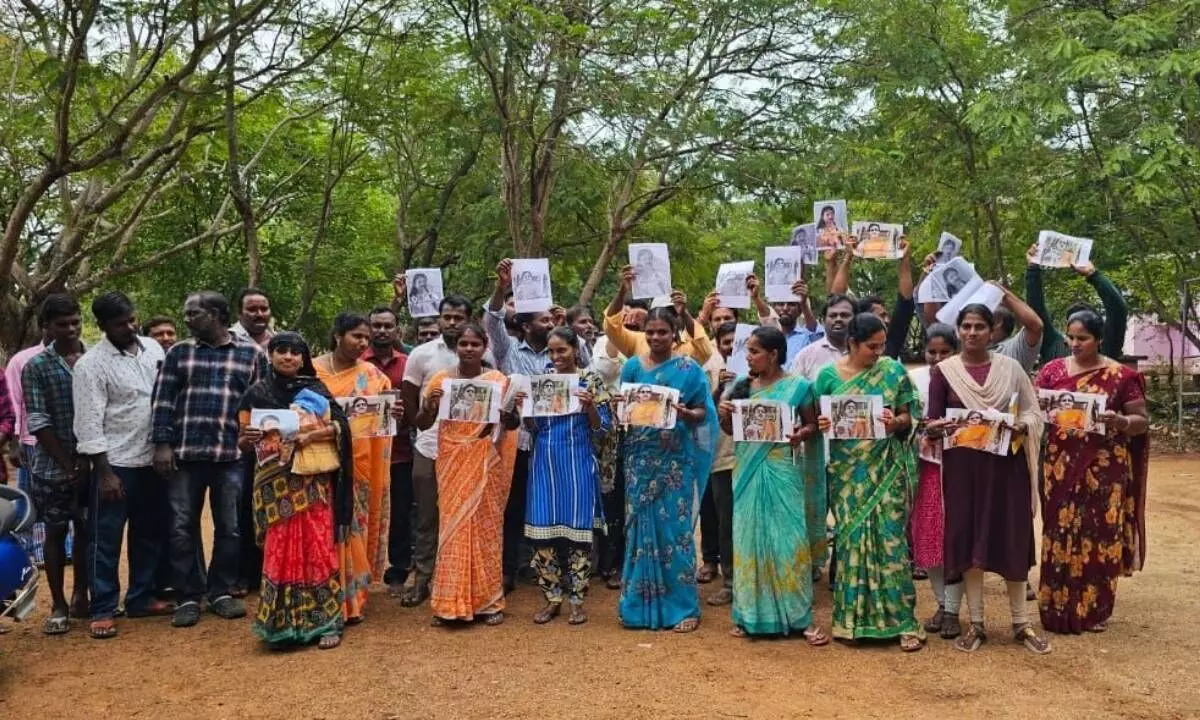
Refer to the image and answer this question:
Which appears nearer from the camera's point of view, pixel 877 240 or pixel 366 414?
pixel 366 414

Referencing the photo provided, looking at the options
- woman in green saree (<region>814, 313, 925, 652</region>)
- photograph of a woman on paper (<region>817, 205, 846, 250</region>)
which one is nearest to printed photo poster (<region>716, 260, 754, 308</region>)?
photograph of a woman on paper (<region>817, 205, 846, 250</region>)

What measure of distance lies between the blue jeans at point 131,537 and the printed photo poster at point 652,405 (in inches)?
115

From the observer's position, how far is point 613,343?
684 centimetres

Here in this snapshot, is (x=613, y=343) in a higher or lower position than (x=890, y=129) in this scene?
lower

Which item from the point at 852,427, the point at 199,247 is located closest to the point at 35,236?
the point at 199,247

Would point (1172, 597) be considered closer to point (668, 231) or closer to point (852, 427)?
point (852, 427)

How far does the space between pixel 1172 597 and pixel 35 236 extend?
1525 centimetres

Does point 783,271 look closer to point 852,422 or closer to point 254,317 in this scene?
point 852,422

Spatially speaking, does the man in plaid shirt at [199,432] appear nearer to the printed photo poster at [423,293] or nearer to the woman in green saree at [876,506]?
the printed photo poster at [423,293]

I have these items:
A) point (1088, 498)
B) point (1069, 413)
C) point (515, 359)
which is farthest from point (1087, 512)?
point (515, 359)

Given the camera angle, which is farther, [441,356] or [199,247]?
[199,247]

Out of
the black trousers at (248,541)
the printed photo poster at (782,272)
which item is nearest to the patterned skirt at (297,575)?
the black trousers at (248,541)

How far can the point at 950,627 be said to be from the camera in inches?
220

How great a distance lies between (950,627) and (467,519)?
2.74m
